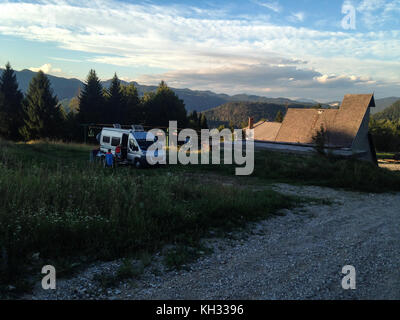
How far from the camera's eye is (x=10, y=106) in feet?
167

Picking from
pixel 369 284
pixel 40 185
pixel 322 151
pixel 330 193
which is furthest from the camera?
pixel 322 151

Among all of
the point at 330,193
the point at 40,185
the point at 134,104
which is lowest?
the point at 330,193

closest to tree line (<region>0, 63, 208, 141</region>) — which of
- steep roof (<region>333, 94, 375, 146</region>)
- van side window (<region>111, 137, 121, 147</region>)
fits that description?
steep roof (<region>333, 94, 375, 146</region>)

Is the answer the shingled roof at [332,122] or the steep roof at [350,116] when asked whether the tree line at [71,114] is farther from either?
the steep roof at [350,116]

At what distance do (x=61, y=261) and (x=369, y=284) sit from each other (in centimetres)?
471

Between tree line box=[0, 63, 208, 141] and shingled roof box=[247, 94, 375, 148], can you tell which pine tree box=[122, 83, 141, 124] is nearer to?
tree line box=[0, 63, 208, 141]

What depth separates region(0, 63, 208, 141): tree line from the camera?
4947cm

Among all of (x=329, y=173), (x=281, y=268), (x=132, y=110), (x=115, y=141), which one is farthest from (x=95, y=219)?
(x=132, y=110)

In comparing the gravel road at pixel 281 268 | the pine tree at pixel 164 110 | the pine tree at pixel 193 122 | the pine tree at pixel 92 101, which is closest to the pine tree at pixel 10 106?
the pine tree at pixel 92 101

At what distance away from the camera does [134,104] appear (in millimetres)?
59312

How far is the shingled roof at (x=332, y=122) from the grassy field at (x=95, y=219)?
2283cm

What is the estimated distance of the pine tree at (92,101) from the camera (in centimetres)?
5336
